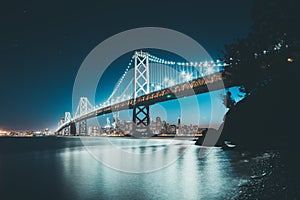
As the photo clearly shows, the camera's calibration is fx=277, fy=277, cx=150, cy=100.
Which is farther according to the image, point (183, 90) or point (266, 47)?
point (183, 90)

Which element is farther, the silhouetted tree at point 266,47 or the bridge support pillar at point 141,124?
the bridge support pillar at point 141,124

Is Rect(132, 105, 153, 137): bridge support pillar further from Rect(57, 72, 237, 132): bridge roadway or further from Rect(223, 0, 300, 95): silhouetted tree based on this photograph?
Rect(223, 0, 300, 95): silhouetted tree

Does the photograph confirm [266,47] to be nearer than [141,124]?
Yes

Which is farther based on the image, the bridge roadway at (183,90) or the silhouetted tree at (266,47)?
the bridge roadway at (183,90)

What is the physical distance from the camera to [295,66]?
11.0 meters

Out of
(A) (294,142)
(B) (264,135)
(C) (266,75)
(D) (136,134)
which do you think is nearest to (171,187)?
(A) (294,142)

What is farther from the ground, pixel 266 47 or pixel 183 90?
pixel 183 90

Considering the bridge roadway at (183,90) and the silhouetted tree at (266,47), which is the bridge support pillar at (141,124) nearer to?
the bridge roadway at (183,90)

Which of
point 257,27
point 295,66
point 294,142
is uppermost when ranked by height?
point 257,27

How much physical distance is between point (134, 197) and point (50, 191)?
6.70 feet

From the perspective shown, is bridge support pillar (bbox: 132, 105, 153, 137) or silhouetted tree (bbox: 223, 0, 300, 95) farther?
bridge support pillar (bbox: 132, 105, 153, 137)

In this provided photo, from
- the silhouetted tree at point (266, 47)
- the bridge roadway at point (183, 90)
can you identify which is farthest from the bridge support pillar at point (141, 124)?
the silhouetted tree at point (266, 47)

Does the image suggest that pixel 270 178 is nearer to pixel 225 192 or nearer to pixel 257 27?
pixel 225 192

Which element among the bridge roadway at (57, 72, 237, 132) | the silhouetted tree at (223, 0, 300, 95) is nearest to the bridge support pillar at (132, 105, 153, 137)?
the bridge roadway at (57, 72, 237, 132)
